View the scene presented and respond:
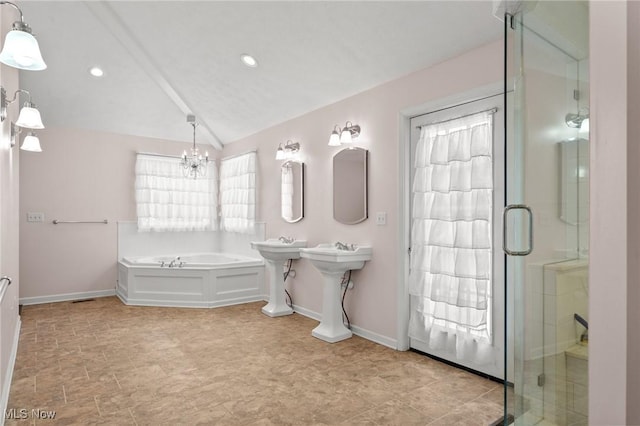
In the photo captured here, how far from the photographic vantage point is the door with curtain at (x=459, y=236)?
268 centimetres

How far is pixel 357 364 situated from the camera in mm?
2938

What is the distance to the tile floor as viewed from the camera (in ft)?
7.22

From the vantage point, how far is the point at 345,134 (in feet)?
12.0

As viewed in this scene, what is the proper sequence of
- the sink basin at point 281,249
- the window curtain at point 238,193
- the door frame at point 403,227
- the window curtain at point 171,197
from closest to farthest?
the door frame at point 403,227
the sink basin at point 281,249
the window curtain at point 238,193
the window curtain at point 171,197

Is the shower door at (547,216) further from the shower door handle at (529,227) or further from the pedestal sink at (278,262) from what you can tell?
the pedestal sink at (278,262)

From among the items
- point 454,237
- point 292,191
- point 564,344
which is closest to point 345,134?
point 292,191

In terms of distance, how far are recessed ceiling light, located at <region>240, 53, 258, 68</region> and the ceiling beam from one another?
110 cm

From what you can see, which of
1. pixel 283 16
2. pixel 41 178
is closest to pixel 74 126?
pixel 41 178

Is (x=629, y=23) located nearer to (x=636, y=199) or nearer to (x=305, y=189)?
(x=636, y=199)

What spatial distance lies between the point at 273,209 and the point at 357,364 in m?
2.46

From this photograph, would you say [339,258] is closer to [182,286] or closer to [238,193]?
[182,286]

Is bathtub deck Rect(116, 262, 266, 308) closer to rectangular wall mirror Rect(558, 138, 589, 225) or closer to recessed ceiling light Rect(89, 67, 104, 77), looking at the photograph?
recessed ceiling light Rect(89, 67, 104, 77)

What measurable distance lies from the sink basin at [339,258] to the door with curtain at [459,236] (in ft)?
1.51

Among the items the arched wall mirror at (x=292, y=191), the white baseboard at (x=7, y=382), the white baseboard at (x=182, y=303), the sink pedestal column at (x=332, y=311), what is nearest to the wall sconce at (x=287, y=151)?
the arched wall mirror at (x=292, y=191)
